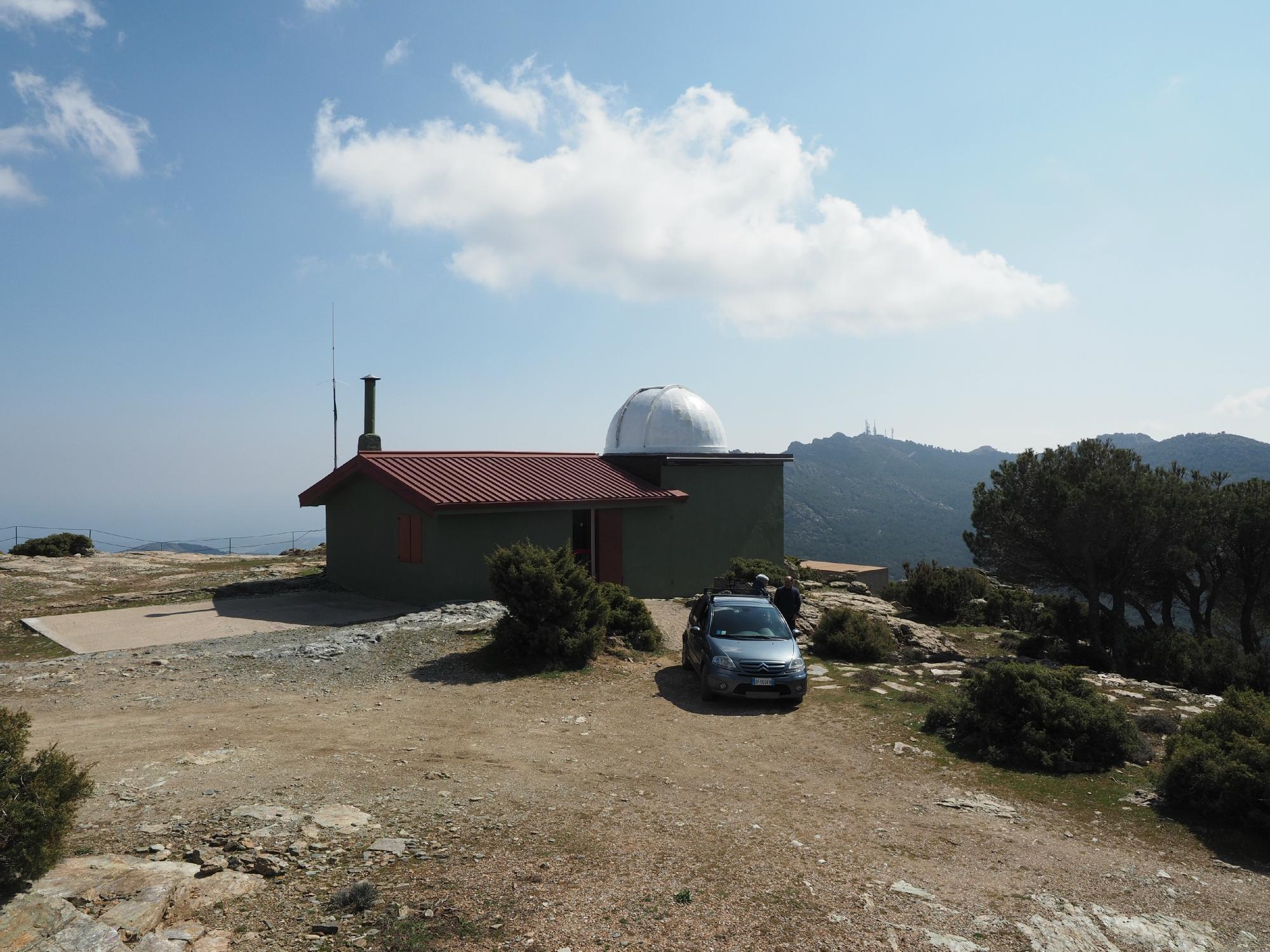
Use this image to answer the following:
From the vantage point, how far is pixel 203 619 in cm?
1730

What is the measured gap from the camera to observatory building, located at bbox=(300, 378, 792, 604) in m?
19.0

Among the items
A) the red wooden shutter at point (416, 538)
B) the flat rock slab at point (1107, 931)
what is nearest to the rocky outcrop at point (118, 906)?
the flat rock slab at point (1107, 931)

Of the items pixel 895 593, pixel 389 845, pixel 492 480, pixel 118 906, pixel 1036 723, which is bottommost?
pixel 895 593

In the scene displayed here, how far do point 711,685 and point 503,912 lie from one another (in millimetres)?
7061

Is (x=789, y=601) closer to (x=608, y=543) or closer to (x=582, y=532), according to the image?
(x=608, y=543)

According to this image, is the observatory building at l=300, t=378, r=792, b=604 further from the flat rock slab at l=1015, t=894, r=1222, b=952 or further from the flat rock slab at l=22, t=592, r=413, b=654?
the flat rock slab at l=1015, t=894, r=1222, b=952

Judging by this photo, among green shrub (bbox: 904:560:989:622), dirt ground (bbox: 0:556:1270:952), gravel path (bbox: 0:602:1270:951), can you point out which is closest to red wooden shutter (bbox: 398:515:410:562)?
dirt ground (bbox: 0:556:1270:952)

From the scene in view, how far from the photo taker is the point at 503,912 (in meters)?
5.12

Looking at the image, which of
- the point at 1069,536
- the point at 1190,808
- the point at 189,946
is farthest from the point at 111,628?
the point at 1069,536

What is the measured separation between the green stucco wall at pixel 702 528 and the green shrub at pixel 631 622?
6.27 meters

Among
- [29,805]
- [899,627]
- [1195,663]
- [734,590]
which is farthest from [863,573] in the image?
[29,805]

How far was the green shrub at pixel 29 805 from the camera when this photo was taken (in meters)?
4.51

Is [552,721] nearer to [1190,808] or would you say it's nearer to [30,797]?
[30,797]

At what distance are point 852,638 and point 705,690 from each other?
214 inches
